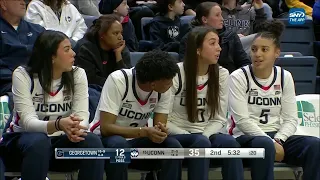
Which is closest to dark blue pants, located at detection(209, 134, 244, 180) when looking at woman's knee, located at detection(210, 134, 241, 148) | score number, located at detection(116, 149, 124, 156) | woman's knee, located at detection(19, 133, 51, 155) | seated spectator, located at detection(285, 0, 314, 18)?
woman's knee, located at detection(210, 134, 241, 148)

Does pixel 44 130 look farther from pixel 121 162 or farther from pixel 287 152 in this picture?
pixel 287 152

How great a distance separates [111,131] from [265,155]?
41.2 inches

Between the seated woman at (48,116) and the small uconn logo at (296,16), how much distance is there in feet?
10.7

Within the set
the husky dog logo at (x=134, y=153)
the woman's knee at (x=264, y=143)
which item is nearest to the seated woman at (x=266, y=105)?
the woman's knee at (x=264, y=143)

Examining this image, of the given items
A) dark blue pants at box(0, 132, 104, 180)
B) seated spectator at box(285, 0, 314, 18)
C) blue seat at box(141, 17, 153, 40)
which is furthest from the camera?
seated spectator at box(285, 0, 314, 18)

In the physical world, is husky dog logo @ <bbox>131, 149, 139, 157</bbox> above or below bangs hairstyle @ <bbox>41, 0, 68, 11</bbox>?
below

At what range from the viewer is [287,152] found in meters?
4.77

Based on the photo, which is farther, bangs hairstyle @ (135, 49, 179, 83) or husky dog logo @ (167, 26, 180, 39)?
husky dog logo @ (167, 26, 180, 39)

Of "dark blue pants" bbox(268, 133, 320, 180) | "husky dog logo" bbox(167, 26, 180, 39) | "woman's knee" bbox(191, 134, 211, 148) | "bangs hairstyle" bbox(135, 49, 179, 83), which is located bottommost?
"dark blue pants" bbox(268, 133, 320, 180)

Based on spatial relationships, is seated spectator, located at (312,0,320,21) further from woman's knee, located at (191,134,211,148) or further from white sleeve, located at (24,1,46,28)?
woman's knee, located at (191,134,211,148)

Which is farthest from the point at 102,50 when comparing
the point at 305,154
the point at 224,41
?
the point at 305,154

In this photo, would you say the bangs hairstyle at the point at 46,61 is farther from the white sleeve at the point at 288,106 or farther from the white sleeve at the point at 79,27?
the white sleeve at the point at 79,27

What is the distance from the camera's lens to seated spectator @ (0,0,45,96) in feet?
17.5

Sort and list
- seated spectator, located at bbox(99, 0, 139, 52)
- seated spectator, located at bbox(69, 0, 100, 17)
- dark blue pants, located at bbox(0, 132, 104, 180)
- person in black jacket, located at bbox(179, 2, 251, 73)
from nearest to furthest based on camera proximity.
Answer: dark blue pants, located at bbox(0, 132, 104, 180) < person in black jacket, located at bbox(179, 2, 251, 73) < seated spectator, located at bbox(99, 0, 139, 52) < seated spectator, located at bbox(69, 0, 100, 17)
